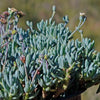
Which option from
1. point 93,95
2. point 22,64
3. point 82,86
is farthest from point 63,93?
point 93,95

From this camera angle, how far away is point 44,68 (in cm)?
103

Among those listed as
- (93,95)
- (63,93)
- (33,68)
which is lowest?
(93,95)

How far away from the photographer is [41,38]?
1.30 metres

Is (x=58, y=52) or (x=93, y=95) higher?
(x=58, y=52)

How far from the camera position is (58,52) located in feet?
3.74

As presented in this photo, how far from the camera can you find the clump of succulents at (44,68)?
101cm

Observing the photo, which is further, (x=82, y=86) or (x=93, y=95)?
(x=93, y=95)

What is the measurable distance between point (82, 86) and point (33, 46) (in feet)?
0.84

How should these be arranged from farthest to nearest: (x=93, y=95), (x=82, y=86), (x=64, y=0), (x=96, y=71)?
(x=64, y=0) → (x=93, y=95) → (x=82, y=86) → (x=96, y=71)

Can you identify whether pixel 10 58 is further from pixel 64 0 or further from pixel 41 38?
pixel 64 0

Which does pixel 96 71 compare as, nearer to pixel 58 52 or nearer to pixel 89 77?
pixel 89 77

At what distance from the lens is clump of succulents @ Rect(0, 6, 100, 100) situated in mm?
1012

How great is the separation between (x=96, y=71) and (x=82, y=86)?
0.13 meters

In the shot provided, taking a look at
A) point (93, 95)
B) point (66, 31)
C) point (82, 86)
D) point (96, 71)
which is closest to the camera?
point (96, 71)
